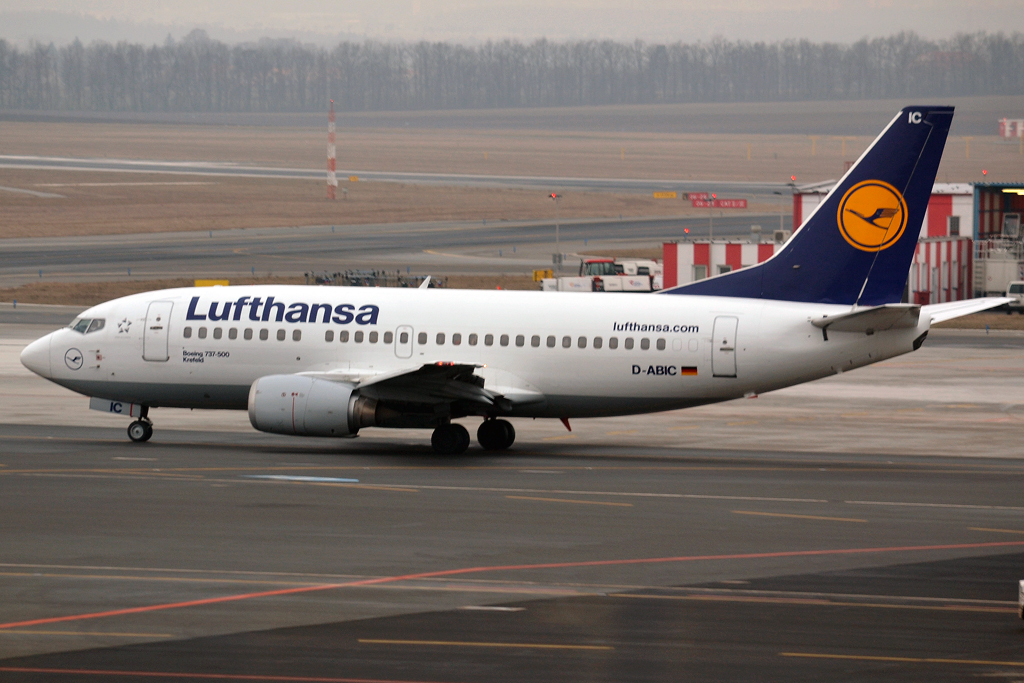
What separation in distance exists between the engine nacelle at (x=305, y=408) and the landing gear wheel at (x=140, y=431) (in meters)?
4.69

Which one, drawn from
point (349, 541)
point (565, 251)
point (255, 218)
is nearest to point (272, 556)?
point (349, 541)

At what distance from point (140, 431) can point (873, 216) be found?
814 inches

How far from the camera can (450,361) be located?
36.6m

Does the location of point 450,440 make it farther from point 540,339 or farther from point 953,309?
point 953,309

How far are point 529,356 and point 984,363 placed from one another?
102 feet

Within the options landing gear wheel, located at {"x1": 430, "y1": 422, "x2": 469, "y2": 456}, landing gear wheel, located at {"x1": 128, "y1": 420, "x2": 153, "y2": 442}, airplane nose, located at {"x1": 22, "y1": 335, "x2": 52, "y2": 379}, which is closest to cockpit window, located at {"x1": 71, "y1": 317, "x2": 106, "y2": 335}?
airplane nose, located at {"x1": 22, "y1": 335, "x2": 52, "y2": 379}

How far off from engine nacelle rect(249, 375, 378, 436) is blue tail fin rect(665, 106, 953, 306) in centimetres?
1168

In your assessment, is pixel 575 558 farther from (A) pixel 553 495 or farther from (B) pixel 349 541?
(A) pixel 553 495

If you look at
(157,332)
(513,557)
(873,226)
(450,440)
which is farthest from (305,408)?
(873,226)

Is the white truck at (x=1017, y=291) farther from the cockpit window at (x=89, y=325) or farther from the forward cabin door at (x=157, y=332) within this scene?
the cockpit window at (x=89, y=325)

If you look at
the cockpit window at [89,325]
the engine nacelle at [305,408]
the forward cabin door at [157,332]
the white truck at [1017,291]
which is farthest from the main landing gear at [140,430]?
the white truck at [1017,291]

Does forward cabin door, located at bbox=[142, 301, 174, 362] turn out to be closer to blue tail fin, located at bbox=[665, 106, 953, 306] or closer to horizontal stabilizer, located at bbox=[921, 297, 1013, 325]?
blue tail fin, located at bbox=[665, 106, 953, 306]

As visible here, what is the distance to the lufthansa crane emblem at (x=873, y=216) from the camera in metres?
35.6

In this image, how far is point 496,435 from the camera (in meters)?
37.8
